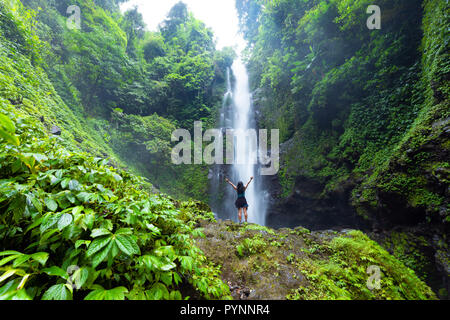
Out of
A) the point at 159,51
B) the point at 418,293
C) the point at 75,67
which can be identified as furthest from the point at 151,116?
the point at 418,293

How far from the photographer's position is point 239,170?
12.0 metres

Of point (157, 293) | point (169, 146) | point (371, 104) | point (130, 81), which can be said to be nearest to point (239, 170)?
point (169, 146)

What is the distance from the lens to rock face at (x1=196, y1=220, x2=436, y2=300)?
2201mm

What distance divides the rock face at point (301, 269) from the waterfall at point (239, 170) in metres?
6.48

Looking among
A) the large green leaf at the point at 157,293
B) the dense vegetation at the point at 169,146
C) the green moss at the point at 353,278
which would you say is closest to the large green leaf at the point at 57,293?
the dense vegetation at the point at 169,146

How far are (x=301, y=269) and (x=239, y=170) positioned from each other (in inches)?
370

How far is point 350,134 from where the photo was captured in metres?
6.96

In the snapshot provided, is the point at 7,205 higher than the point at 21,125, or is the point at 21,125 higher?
the point at 21,125

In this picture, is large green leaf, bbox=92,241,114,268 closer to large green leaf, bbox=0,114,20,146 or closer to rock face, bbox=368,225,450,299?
large green leaf, bbox=0,114,20,146

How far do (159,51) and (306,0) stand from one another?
12.2 m

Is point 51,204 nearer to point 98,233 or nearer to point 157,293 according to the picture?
point 98,233

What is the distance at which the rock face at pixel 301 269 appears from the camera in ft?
7.22

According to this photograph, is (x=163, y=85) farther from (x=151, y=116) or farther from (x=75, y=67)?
(x=75, y=67)

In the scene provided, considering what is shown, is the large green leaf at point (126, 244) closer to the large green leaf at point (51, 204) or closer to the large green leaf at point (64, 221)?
the large green leaf at point (64, 221)
